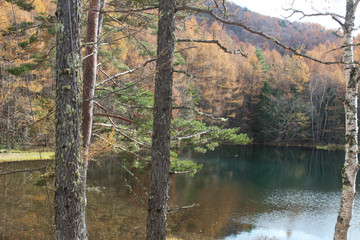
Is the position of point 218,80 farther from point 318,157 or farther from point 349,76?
point 349,76

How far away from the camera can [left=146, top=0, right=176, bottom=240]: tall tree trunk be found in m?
3.16

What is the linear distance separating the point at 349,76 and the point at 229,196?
1005cm

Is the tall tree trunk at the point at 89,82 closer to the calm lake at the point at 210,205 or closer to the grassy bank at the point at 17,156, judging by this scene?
the calm lake at the point at 210,205

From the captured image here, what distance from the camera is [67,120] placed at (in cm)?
241

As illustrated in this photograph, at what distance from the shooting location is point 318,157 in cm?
2583

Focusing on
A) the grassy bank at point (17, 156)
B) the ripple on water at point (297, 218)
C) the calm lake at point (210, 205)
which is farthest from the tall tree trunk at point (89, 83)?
the grassy bank at point (17, 156)

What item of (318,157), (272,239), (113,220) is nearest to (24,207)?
(113,220)

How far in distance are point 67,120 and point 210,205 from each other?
10.8 metres

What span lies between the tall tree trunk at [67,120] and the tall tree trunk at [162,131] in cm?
92

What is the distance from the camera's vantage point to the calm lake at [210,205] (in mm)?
9000

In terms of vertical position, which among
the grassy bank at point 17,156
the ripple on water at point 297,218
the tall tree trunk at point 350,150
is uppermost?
the tall tree trunk at point 350,150

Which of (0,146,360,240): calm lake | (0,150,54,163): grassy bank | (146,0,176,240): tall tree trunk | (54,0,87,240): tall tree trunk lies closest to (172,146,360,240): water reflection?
(0,146,360,240): calm lake

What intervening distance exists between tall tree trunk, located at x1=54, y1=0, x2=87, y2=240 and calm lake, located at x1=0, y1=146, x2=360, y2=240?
2.76 metres

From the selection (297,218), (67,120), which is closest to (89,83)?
(67,120)
